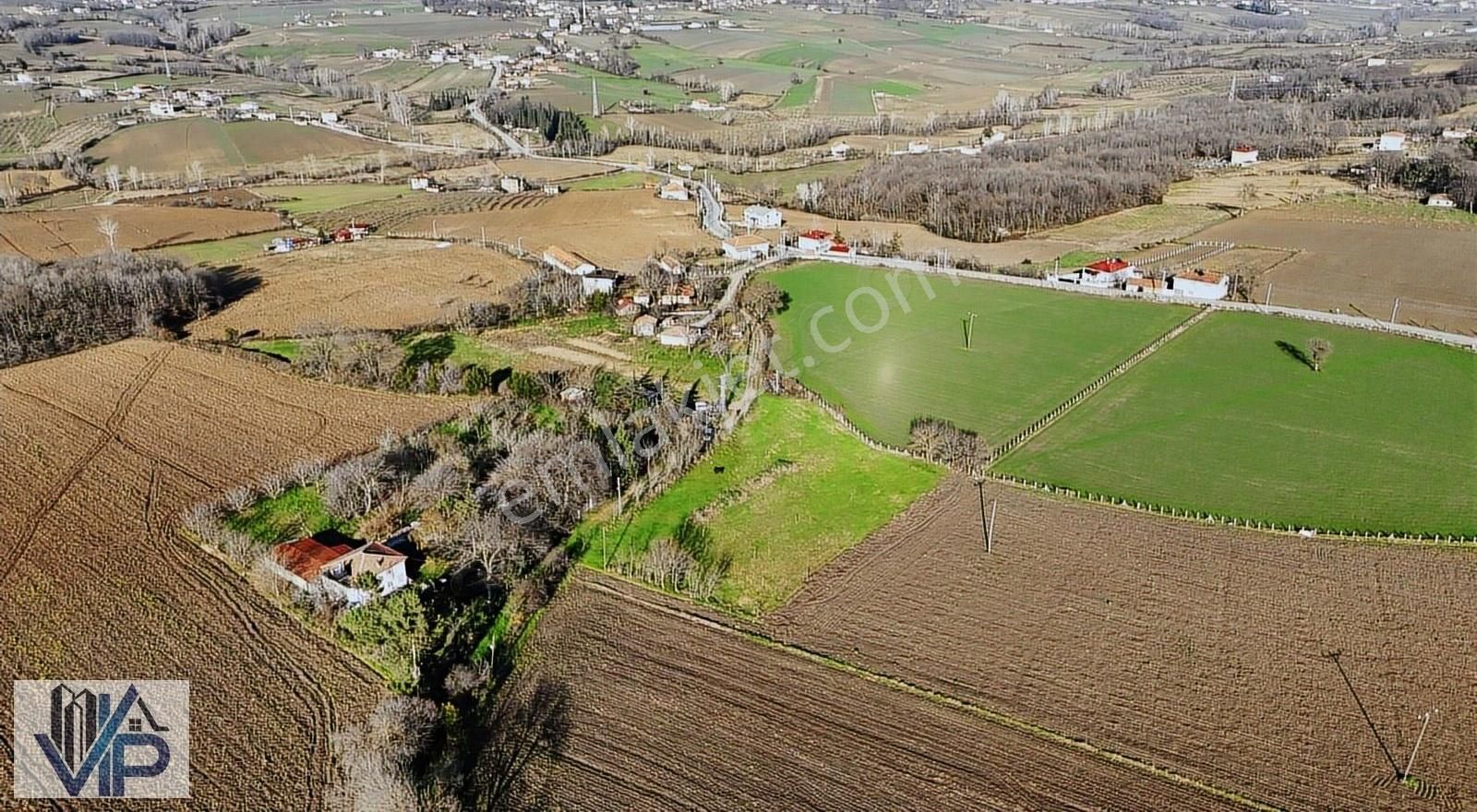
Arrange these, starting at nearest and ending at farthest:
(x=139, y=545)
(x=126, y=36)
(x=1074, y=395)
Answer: (x=139, y=545) → (x=1074, y=395) → (x=126, y=36)

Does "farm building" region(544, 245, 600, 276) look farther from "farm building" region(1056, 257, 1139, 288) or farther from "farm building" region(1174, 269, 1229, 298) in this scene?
"farm building" region(1174, 269, 1229, 298)

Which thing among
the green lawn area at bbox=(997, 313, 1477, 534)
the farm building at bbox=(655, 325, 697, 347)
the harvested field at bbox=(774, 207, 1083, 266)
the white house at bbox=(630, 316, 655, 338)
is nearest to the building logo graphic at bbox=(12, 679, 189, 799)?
the green lawn area at bbox=(997, 313, 1477, 534)

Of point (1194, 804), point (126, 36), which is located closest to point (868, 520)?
point (1194, 804)

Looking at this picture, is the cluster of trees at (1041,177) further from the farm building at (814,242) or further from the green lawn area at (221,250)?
the green lawn area at (221,250)

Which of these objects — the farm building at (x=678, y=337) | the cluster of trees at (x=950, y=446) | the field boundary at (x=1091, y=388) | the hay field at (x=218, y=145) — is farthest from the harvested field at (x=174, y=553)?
the hay field at (x=218, y=145)

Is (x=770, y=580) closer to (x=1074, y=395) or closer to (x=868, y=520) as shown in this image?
(x=868, y=520)

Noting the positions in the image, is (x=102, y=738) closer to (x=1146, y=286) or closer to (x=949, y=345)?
(x=949, y=345)
